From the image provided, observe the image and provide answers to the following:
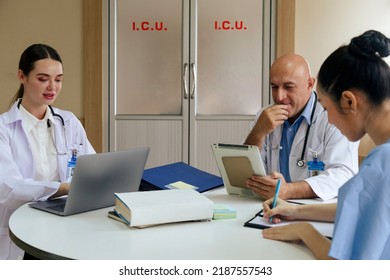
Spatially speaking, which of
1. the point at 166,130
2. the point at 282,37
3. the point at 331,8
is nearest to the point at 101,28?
the point at 166,130

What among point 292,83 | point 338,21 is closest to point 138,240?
point 292,83

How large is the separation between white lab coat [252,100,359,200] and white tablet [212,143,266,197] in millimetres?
245

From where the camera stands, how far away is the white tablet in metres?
1.69

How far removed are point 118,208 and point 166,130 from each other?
2.51 m

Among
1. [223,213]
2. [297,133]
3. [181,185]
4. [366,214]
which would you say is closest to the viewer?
[366,214]

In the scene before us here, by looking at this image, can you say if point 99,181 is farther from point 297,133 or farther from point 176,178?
point 297,133

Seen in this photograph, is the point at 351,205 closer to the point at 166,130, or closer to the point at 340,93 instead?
the point at 340,93

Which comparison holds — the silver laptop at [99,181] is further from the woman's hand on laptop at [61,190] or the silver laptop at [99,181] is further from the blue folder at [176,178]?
the blue folder at [176,178]

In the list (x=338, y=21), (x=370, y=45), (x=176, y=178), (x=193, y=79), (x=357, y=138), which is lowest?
(x=176, y=178)

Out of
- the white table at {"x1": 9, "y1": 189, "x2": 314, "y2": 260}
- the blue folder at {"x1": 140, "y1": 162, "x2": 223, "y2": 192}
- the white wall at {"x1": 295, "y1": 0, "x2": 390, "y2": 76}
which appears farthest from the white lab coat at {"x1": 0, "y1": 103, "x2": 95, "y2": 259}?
the white wall at {"x1": 295, "y1": 0, "x2": 390, "y2": 76}

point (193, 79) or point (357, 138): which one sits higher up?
point (193, 79)

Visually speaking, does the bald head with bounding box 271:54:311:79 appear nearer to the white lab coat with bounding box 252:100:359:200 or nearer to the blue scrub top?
the white lab coat with bounding box 252:100:359:200

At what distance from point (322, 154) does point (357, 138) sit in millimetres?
878

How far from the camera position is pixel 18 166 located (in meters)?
2.03
